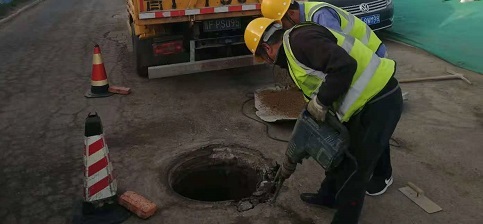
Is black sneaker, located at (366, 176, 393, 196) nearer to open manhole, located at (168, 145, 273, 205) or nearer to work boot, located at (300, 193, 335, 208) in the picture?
work boot, located at (300, 193, 335, 208)

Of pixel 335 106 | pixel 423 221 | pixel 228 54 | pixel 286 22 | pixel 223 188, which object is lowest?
pixel 223 188

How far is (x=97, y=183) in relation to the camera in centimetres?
338

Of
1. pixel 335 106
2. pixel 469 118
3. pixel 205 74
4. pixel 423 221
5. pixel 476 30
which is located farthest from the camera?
pixel 476 30

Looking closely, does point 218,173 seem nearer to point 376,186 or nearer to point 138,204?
point 138,204

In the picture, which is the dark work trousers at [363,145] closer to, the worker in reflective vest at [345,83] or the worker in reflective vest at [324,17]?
the worker in reflective vest at [345,83]

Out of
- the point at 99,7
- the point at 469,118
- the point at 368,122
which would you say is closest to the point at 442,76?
the point at 469,118

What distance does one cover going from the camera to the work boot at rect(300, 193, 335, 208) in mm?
3525

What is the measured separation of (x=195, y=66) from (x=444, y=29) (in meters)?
5.81

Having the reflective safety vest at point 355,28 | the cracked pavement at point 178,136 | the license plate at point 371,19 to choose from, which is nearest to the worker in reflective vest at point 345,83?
the reflective safety vest at point 355,28

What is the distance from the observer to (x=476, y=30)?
843 centimetres

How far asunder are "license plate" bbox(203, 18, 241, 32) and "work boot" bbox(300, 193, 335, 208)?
3091 millimetres

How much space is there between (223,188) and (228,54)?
2.74 metres

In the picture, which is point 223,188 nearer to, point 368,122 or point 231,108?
point 231,108

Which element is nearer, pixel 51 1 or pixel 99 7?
pixel 99 7
